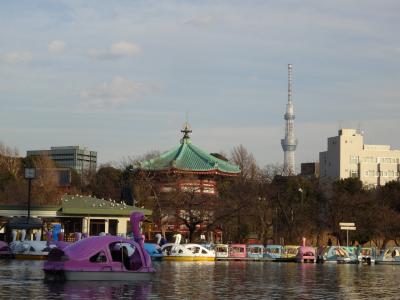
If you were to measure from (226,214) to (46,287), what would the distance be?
50.1 metres

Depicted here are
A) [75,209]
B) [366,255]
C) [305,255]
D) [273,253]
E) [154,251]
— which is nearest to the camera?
[154,251]

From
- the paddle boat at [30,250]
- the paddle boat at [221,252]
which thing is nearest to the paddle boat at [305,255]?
the paddle boat at [221,252]

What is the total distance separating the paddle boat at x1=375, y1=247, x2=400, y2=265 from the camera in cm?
6944

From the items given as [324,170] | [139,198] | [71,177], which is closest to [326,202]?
[139,198]

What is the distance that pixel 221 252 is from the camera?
68.9 meters

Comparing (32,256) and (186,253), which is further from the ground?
(186,253)

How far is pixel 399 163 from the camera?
18412 cm

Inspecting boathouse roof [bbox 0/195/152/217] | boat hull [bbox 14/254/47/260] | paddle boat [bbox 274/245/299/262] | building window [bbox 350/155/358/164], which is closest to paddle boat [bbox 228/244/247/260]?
paddle boat [bbox 274/245/299/262]

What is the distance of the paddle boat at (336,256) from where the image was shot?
222 ft

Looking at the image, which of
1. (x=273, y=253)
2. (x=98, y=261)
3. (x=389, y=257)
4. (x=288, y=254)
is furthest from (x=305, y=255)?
(x=98, y=261)

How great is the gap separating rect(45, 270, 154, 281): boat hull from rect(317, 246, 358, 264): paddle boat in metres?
36.1

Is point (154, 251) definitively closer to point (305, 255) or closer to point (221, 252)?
point (221, 252)

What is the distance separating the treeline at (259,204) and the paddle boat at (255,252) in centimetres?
857

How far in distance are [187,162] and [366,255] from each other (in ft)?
95.4
